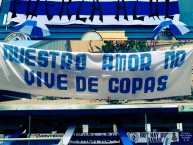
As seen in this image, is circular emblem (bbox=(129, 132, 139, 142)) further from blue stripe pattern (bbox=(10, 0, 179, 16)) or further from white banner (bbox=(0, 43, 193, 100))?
blue stripe pattern (bbox=(10, 0, 179, 16))

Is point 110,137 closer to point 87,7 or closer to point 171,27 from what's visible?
point 171,27

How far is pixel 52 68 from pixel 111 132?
2.02 meters

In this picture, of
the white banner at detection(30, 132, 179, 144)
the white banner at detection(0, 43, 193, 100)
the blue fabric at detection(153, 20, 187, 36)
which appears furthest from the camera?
the blue fabric at detection(153, 20, 187, 36)

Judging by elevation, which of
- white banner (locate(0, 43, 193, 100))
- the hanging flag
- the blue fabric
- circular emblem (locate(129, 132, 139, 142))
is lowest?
circular emblem (locate(129, 132, 139, 142))

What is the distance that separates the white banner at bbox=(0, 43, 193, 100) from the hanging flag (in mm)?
8343

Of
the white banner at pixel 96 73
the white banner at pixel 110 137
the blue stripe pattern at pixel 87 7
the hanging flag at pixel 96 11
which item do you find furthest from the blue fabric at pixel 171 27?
the white banner at pixel 110 137

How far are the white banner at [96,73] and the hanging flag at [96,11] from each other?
27.4ft

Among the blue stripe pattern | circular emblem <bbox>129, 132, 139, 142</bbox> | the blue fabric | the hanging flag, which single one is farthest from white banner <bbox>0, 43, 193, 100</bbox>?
the blue stripe pattern

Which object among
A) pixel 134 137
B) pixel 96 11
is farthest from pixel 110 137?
pixel 96 11

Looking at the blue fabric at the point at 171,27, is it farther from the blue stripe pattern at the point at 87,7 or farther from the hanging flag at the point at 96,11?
the blue stripe pattern at the point at 87,7

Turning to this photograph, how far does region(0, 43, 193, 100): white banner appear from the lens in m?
6.97

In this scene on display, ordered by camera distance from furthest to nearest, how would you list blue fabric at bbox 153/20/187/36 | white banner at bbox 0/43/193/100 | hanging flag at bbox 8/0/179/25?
hanging flag at bbox 8/0/179/25 < blue fabric at bbox 153/20/187/36 < white banner at bbox 0/43/193/100

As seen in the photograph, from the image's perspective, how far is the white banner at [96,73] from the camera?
6.97 meters

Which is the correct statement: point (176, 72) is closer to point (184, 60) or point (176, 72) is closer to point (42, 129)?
point (184, 60)
